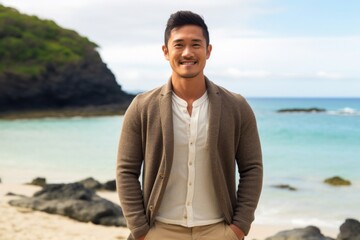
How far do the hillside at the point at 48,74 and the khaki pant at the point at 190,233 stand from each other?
4569cm

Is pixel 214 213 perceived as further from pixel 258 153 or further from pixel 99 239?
pixel 99 239

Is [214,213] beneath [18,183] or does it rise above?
above

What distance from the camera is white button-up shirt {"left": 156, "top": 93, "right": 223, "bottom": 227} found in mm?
2492

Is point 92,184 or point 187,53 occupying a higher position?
point 187,53

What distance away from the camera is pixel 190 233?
2551mm

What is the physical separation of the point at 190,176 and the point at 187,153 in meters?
0.11

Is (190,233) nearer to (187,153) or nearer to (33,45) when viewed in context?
(187,153)

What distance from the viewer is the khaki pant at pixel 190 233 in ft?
8.34

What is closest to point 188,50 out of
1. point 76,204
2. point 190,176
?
point 190,176

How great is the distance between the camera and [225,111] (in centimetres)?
255

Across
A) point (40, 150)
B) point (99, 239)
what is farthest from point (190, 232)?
point (40, 150)

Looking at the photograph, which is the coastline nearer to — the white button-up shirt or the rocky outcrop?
the rocky outcrop

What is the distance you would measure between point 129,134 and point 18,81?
46.8 metres

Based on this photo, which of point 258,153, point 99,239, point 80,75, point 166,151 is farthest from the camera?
point 80,75
